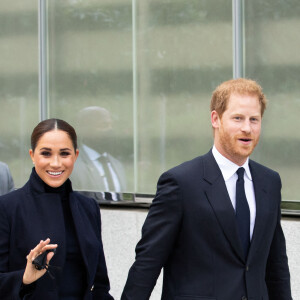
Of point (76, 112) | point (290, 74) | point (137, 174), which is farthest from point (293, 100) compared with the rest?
point (76, 112)

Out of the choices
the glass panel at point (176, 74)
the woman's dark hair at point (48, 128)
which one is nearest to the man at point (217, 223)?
the woman's dark hair at point (48, 128)

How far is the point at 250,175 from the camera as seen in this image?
361 centimetres

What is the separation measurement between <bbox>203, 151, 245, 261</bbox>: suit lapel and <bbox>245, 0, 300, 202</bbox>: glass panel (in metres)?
3.13

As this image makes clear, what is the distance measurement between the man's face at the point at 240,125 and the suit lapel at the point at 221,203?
14 centimetres

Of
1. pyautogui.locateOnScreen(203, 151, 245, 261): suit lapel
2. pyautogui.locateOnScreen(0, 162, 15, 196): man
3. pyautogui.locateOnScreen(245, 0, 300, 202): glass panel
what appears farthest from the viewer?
pyautogui.locateOnScreen(245, 0, 300, 202): glass panel

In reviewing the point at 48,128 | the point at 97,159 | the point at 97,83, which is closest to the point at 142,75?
the point at 97,83

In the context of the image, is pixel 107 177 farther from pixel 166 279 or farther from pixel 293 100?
pixel 166 279

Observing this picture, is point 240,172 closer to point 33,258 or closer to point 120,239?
point 33,258

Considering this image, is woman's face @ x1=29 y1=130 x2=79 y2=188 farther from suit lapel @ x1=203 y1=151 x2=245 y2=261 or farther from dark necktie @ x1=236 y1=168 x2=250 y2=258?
dark necktie @ x1=236 y1=168 x2=250 y2=258

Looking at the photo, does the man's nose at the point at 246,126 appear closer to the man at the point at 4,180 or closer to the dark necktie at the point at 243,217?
the dark necktie at the point at 243,217

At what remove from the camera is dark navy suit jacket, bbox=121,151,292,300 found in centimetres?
334

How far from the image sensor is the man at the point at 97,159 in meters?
7.57

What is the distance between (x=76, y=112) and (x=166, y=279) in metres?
4.61

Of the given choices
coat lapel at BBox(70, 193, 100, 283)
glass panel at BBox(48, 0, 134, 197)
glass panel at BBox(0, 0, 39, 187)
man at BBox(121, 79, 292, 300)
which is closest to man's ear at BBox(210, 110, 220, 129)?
man at BBox(121, 79, 292, 300)
